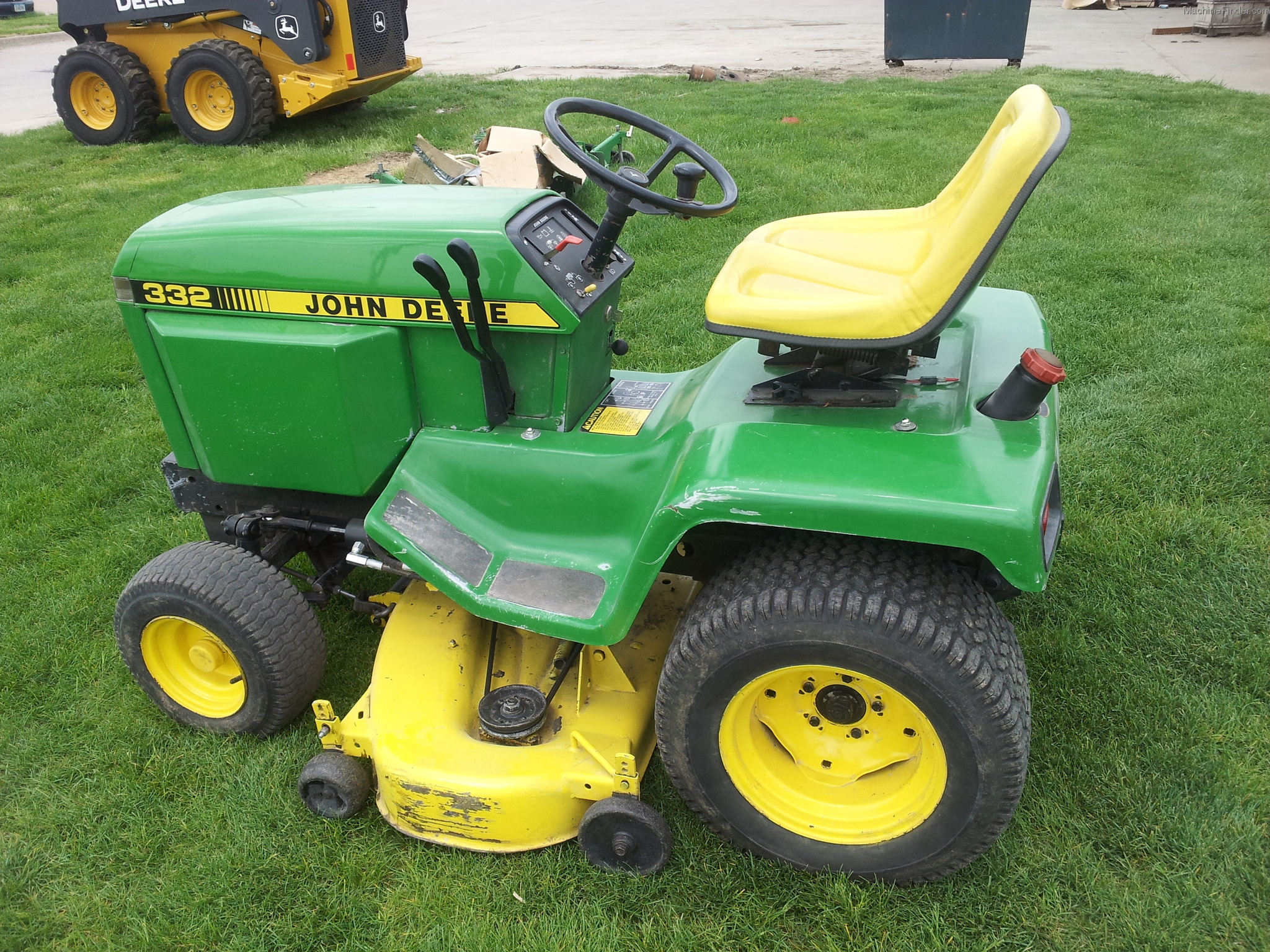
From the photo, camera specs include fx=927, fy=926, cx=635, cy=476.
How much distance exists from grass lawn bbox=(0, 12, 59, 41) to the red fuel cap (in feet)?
62.3

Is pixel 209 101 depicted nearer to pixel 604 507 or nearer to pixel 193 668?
pixel 193 668

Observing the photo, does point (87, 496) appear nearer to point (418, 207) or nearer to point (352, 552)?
point (352, 552)

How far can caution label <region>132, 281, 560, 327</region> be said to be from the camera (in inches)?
83.6

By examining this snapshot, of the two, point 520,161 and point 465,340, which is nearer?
point 465,340

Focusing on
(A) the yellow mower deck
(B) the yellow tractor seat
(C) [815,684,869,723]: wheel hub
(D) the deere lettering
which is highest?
(D) the deere lettering

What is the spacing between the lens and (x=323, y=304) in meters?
2.19

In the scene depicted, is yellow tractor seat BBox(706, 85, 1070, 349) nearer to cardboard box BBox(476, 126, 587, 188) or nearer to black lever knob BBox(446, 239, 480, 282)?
black lever knob BBox(446, 239, 480, 282)

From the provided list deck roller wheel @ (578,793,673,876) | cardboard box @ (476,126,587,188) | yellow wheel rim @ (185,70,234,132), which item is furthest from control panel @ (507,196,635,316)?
yellow wheel rim @ (185,70,234,132)

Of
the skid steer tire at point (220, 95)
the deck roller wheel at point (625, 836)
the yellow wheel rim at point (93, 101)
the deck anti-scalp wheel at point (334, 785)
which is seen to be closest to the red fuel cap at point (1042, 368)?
the deck roller wheel at point (625, 836)

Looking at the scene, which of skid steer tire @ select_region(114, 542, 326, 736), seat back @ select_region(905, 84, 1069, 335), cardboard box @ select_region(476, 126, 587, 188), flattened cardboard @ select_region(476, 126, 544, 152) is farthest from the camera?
flattened cardboard @ select_region(476, 126, 544, 152)

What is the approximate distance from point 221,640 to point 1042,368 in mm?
1991

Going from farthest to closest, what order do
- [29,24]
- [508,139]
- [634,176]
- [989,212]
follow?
1. [29,24]
2. [508,139]
3. [634,176]
4. [989,212]

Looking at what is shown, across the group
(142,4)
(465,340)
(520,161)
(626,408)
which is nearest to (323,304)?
(465,340)

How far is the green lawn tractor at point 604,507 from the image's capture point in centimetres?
180
